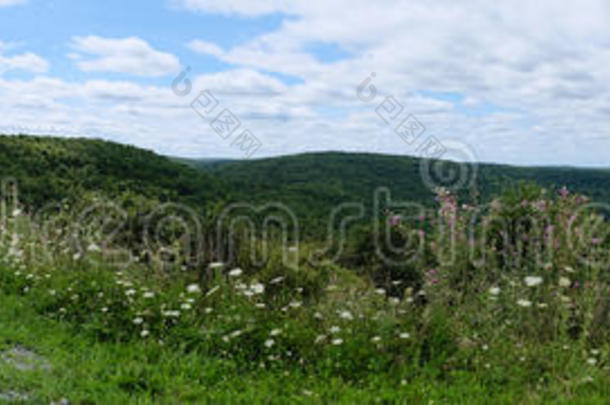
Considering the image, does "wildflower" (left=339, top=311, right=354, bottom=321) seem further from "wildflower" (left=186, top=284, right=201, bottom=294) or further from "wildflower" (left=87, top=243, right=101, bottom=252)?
"wildflower" (left=87, top=243, right=101, bottom=252)

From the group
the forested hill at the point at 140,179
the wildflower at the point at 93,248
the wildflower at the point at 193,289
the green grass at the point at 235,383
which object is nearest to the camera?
the green grass at the point at 235,383

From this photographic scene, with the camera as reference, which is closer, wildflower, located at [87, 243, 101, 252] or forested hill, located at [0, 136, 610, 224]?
wildflower, located at [87, 243, 101, 252]

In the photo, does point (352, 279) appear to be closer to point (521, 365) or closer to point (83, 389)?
point (521, 365)

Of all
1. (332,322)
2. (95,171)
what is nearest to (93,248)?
(332,322)

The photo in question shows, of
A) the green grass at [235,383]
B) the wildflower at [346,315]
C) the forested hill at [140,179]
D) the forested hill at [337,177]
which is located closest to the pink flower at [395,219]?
the wildflower at [346,315]

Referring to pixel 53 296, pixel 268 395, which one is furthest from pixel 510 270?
pixel 53 296

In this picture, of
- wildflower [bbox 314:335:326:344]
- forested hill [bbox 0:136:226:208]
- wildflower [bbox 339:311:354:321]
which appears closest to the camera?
wildflower [bbox 314:335:326:344]

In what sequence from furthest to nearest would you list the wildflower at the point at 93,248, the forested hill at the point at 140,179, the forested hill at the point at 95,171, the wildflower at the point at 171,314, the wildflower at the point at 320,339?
the forested hill at the point at 95,171 → the forested hill at the point at 140,179 → the wildflower at the point at 93,248 → the wildflower at the point at 171,314 → the wildflower at the point at 320,339

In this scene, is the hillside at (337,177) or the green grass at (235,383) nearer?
the green grass at (235,383)

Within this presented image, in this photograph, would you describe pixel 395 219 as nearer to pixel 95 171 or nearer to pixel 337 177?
pixel 95 171

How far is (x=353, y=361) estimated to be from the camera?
16.7 feet

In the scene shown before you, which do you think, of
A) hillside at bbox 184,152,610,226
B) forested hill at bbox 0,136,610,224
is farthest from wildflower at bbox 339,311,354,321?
hillside at bbox 184,152,610,226

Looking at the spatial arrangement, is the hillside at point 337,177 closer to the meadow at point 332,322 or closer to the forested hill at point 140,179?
the forested hill at point 140,179

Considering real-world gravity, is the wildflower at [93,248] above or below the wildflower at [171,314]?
above
